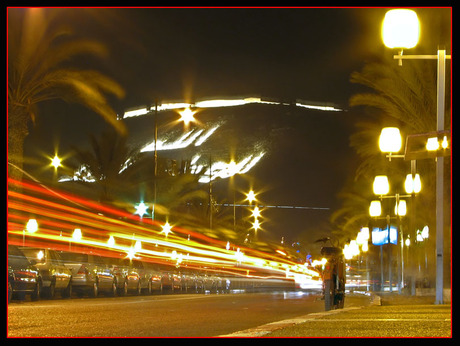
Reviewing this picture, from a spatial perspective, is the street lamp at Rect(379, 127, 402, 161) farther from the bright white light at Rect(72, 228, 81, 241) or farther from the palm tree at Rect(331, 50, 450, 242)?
the bright white light at Rect(72, 228, 81, 241)

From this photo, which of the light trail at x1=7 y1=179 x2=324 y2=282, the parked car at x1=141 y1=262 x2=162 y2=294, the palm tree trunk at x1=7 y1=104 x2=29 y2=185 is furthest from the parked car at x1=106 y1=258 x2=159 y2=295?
the palm tree trunk at x1=7 y1=104 x2=29 y2=185

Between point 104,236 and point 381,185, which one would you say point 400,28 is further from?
point 104,236

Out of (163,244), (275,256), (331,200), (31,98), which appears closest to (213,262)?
(163,244)

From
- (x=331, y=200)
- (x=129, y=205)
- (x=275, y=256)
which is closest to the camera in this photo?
(x=129, y=205)

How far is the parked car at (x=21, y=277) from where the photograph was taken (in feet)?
64.6

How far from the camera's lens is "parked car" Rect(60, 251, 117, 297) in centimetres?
2412

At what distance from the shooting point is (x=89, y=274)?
969 inches

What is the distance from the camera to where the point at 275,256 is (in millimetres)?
58438

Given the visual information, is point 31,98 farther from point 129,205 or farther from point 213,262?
point 213,262

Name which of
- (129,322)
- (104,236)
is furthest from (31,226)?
(129,322)

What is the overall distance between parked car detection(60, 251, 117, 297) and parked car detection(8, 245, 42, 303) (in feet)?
8.08

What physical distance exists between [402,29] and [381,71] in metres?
11.4

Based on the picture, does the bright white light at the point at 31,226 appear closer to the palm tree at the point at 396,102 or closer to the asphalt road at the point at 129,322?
the palm tree at the point at 396,102

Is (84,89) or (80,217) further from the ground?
(84,89)
